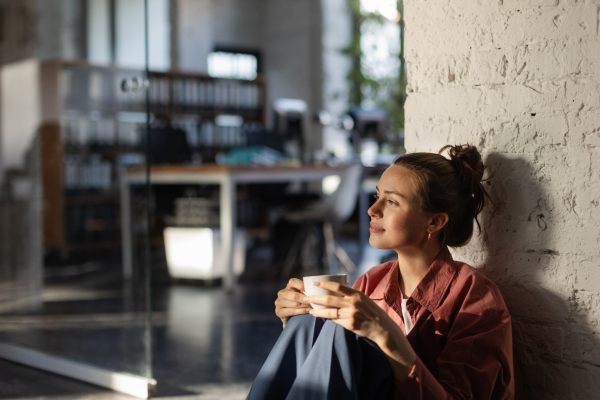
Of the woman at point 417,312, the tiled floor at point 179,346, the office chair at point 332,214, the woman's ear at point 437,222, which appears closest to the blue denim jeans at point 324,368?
the woman at point 417,312

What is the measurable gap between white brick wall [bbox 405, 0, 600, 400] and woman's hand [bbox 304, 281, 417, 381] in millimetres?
397

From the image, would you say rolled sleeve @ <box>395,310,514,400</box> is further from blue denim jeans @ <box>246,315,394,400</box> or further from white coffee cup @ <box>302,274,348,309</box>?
white coffee cup @ <box>302,274,348,309</box>

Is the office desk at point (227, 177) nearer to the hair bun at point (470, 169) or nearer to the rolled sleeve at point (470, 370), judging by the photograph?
the hair bun at point (470, 169)

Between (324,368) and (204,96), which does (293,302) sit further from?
(204,96)

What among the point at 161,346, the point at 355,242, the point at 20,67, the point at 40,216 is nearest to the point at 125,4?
the point at 20,67

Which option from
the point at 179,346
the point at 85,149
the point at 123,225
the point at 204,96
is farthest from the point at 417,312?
the point at 204,96

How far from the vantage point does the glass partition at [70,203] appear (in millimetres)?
2432

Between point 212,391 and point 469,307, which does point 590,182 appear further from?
point 212,391

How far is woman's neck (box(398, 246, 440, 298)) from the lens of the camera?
1.29m

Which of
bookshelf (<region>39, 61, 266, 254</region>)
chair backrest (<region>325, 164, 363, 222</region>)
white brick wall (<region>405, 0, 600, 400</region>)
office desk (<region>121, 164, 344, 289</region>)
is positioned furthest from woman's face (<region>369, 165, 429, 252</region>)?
chair backrest (<region>325, 164, 363, 222</region>)

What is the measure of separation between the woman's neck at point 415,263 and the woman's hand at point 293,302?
25cm

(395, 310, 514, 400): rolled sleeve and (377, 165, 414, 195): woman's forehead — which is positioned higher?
(377, 165, 414, 195): woman's forehead

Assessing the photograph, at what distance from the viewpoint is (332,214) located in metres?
4.25

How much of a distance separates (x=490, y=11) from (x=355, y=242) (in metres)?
4.94
